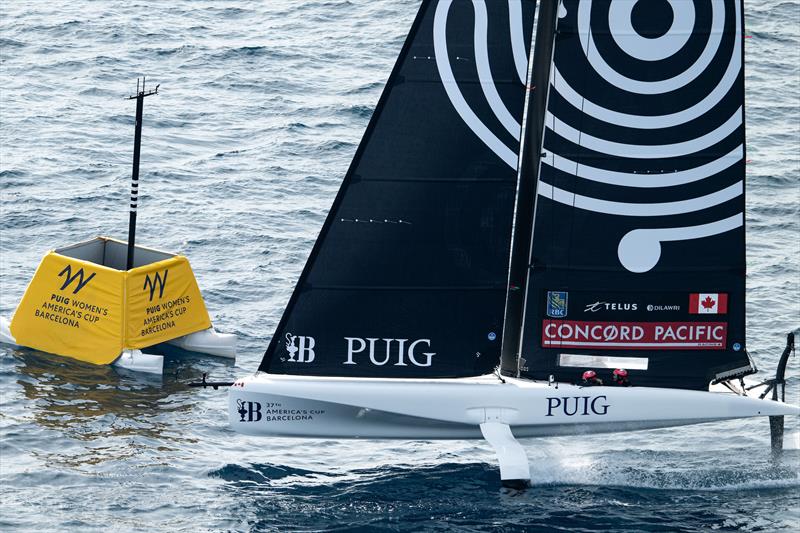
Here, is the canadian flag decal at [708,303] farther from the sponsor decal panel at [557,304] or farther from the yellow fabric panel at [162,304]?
the yellow fabric panel at [162,304]

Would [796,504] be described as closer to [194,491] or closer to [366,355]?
[366,355]

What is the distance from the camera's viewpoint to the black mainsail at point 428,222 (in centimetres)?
2072

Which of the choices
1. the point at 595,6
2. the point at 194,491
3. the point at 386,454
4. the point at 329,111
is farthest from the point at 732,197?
the point at 329,111

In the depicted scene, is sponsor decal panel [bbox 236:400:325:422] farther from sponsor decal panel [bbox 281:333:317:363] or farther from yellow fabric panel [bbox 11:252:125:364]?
yellow fabric panel [bbox 11:252:125:364]

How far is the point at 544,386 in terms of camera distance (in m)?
22.1

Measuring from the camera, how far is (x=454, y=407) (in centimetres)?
2183

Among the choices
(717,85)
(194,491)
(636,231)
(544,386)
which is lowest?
(194,491)

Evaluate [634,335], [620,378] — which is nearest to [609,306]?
[634,335]

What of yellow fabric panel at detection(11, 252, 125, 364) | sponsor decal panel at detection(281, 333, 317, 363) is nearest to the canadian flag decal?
sponsor decal panel at detection(281, 333, 317, 363)

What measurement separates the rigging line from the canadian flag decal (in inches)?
147

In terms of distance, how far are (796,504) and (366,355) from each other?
6679 millimetres

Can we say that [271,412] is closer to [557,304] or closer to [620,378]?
[557,304]

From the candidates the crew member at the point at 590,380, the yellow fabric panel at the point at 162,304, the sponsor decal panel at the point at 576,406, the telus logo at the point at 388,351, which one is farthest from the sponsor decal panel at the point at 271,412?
the yellow fabric panel at the point at 162,304

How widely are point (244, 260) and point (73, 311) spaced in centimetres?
554
